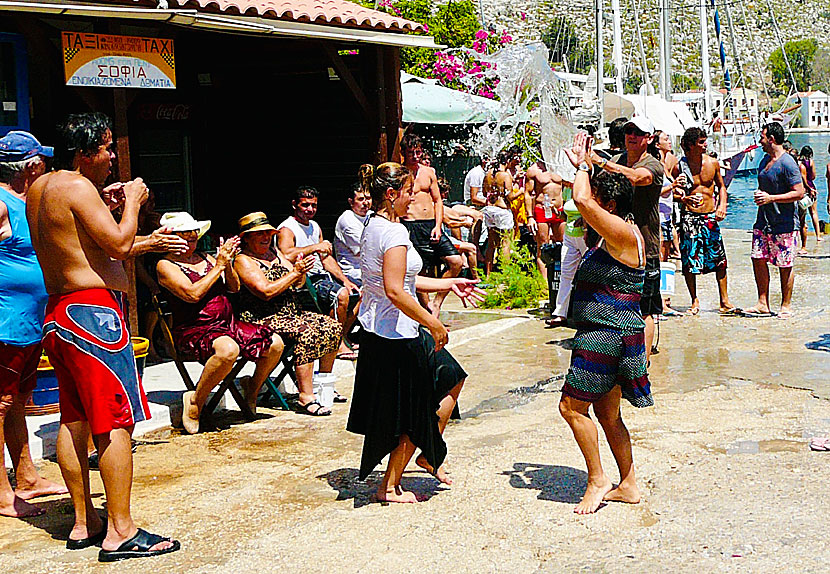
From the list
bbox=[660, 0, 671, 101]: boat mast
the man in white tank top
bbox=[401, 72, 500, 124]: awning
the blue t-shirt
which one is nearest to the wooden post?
the man in white tank top

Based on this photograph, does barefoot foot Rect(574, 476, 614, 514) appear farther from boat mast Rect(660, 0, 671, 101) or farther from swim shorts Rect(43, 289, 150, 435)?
boat mast Rect(660, 0, 671, 101)

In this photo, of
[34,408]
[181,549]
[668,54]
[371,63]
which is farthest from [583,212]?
[668,54]

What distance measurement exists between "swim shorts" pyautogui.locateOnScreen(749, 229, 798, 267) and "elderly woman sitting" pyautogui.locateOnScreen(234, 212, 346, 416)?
5068 mm

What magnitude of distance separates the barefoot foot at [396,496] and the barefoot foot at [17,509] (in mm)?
1714

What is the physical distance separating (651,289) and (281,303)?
2.78 metres

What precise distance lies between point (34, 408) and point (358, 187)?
3265mm

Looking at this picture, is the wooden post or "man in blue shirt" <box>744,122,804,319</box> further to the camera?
"man in blue shirt" <box>744,122,804,319</box>

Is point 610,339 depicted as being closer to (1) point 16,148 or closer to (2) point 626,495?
(2) point 626,495

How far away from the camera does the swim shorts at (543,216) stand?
36.8 ft

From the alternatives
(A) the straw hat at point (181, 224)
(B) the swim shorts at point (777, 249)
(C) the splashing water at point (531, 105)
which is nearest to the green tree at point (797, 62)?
(C) the splashing water at point (531, 105)

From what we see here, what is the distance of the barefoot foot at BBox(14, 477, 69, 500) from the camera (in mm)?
5484

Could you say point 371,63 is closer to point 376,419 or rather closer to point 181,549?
point 376,419

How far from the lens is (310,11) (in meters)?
8.86

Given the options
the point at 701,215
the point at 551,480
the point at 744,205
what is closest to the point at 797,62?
the point at 744,205
